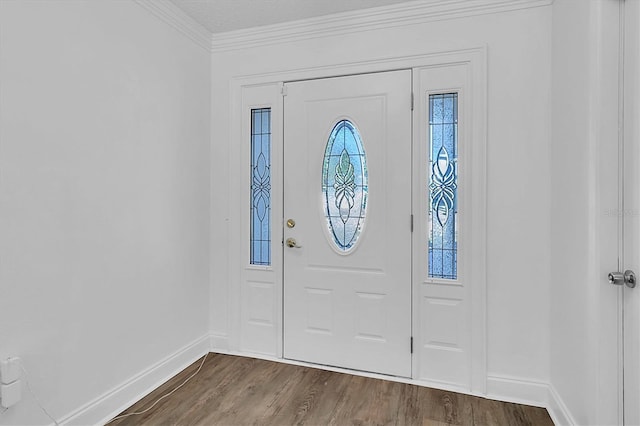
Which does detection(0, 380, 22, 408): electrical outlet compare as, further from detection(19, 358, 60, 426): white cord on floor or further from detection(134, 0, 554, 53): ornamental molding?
detection(134, 0, 554, 53): ornamental molding

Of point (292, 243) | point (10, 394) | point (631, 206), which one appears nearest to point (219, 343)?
point (292, 243)

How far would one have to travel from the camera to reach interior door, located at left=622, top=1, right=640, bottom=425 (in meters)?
1.51

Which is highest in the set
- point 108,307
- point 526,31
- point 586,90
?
point 526,31

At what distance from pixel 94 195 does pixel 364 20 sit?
6.93 feet

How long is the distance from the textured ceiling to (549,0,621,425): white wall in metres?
1.23

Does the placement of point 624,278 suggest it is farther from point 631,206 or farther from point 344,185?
point 344,185

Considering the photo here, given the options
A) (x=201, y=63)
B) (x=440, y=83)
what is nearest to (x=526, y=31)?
(x=440, y=83)

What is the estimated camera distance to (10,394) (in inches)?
64.6

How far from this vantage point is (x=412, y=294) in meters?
2.62

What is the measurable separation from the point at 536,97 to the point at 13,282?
2994 millimetres

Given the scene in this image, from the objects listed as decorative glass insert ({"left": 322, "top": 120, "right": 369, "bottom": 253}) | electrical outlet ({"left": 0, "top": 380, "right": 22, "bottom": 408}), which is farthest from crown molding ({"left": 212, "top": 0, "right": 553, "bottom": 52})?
electrical outlet ({"left": 0, "top": 380, "right": 22, "bottom": 408})

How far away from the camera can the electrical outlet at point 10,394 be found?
1.62m

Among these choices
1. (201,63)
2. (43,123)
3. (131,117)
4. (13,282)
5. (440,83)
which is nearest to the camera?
(13,282)

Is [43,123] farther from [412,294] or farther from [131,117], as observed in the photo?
[412,294]
